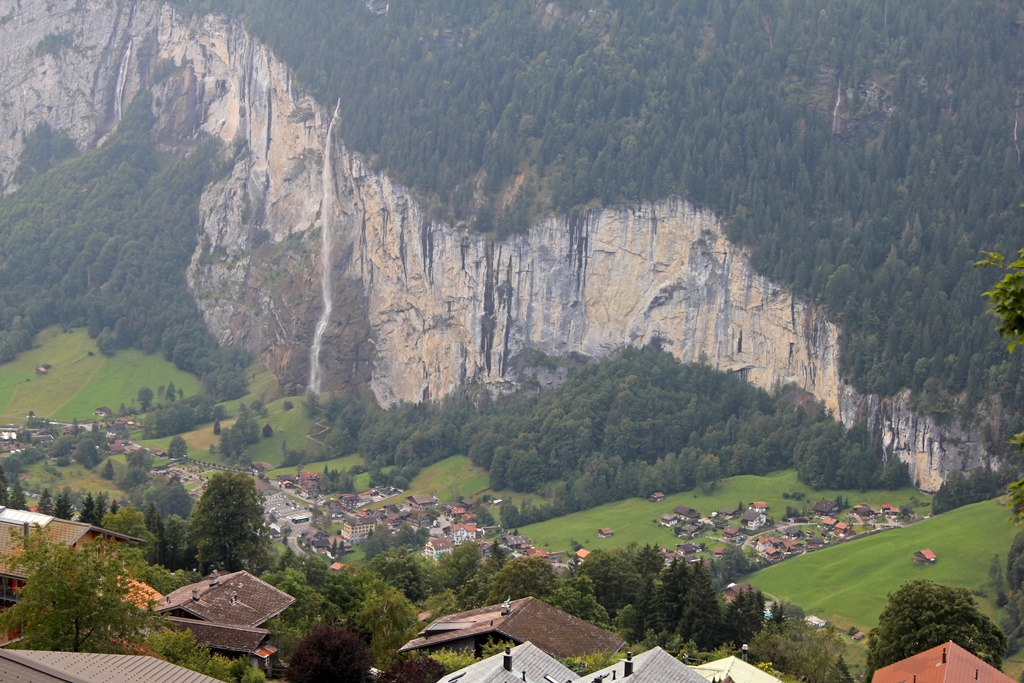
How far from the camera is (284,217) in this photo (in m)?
166

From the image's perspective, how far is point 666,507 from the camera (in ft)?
363

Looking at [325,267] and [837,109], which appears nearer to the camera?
[837,109]

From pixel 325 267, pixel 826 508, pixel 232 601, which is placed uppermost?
pixel 325 267

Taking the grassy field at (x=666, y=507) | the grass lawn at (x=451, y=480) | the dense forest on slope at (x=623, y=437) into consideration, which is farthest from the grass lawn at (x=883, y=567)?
the grass lawn at (x=451, y=480)

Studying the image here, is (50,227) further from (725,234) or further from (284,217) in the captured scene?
(725,234)

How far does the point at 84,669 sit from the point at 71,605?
Result: 8235 millimetres

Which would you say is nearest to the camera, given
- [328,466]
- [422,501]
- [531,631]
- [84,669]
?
[84,669]

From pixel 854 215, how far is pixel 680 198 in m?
16.5

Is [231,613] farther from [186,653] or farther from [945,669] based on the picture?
[945,669]

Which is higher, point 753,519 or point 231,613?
point 231,613

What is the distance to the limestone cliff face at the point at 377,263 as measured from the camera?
131250 millimetres

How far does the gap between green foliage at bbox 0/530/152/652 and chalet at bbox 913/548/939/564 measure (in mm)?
63824

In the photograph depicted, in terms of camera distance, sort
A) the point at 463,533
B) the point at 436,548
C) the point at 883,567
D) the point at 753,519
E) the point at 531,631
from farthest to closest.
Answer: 1. the point at 463,533
2. the point at 753,519
3. the point at 436,548
4. the point at 883,567
5. the point at 531,631

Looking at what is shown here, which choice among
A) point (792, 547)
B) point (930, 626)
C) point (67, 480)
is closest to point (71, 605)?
point (930, 626)
